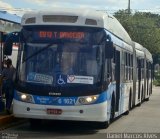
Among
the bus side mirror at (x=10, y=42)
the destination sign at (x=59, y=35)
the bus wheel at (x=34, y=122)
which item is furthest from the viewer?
the bus wheel at (x=34, y=122)

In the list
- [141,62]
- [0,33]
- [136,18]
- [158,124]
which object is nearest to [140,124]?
[158,124]

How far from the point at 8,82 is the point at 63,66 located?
3848 millimetres

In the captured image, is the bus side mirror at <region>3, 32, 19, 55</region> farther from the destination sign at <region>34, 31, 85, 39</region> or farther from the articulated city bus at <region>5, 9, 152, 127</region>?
the destination sign at <region>34, 31, 85, 39</region>

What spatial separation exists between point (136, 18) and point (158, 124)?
205 ft

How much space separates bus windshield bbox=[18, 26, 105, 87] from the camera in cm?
1430

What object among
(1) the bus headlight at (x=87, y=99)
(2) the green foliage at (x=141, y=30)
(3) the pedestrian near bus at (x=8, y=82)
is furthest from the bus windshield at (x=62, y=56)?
(2) the green foliage at (x=141, y=30)

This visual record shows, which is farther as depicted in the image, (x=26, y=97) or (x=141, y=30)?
(x=141, y=30)

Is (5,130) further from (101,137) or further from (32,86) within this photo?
(101,137)

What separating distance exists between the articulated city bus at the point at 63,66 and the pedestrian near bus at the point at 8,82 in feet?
9.17

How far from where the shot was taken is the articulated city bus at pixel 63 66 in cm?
1422

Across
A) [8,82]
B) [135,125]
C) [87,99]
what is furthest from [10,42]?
[135,125]

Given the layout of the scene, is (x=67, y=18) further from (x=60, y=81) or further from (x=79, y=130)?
(x=79, y=130)

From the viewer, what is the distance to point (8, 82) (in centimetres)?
1767

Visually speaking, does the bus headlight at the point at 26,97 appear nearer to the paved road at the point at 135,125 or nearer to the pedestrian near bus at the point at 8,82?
the paved road at the point at 135,125
